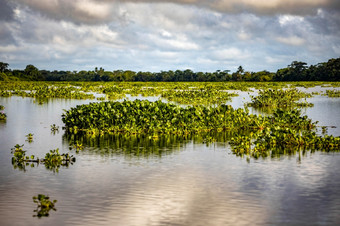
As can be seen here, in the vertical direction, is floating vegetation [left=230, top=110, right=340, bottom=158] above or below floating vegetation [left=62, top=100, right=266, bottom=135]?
below

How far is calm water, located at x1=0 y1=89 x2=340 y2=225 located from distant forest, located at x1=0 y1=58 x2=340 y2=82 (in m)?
93.7

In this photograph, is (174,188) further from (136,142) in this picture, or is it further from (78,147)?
(136,142)

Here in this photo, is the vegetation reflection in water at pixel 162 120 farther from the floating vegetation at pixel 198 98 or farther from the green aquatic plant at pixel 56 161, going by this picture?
the floating vegetation at pixel 198 98

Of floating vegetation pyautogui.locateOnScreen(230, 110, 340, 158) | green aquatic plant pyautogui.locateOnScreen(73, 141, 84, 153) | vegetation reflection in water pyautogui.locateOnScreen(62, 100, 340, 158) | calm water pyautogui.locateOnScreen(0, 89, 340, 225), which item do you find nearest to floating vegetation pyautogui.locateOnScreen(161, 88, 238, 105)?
vegetation reflection in water pyautogui.locateOnScreen(62, 100, 340, 158)

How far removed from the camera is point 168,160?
15.4m

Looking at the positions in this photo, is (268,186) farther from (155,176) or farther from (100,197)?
(100,197)

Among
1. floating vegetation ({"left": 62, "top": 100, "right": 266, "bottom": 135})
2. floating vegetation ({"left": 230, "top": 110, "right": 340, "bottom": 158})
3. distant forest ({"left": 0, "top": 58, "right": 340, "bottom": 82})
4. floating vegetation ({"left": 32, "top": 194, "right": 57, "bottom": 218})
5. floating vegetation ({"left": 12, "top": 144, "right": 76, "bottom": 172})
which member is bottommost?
floating vegetation ({"left": 32, "top": 194, "right": 57, "bottom": 218})

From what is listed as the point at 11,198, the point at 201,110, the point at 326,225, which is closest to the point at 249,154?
the point at 201,110

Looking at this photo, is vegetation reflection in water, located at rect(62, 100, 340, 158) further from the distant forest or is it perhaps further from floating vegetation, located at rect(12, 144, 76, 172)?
the distant forest

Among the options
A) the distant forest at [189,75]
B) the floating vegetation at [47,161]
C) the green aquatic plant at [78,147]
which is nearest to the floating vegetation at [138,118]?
the green aquatic plant at [78,147]

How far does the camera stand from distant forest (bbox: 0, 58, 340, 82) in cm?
10918

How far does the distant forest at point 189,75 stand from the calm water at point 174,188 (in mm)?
93739

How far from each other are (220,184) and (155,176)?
1.98 metres

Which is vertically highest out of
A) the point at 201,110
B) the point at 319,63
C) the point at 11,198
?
the point at 319,63
